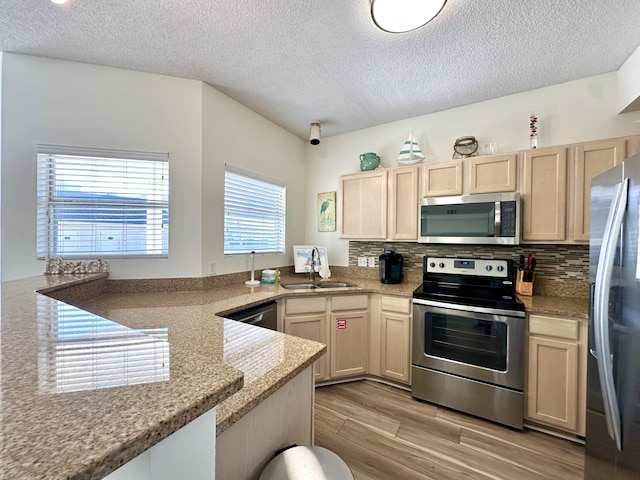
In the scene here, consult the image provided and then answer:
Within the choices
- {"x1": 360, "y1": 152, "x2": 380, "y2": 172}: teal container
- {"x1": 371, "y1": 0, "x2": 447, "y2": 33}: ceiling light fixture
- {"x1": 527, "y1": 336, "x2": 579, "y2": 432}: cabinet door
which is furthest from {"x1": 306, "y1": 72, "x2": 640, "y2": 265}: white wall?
{"x1": 527, "y1": 336, "x2": 579, "y2": 432}: cabinet door

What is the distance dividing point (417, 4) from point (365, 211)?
1.74 meters

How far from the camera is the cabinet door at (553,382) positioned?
5.97 ft

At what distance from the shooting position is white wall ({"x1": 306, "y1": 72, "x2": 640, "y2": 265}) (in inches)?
85.4

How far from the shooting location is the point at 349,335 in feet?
8.50

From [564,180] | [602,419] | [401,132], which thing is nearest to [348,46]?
[401,132]

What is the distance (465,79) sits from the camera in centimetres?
223

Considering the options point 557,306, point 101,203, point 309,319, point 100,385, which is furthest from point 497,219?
point 101,203

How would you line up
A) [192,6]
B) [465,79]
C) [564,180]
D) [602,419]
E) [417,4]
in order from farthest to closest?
[465,79] → [564,180] → [192,6] → [417,4] → [602,419]

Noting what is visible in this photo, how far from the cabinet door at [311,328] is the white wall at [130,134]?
0.78 metres

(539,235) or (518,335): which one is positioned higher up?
(539,235)

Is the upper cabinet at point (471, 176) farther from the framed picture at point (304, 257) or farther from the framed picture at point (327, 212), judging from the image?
the framed picture at point (304, 257)

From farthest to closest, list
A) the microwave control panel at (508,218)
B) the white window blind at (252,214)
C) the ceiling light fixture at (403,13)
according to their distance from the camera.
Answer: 1. the white window blind at (252,214)
2. the microwave control panel at (508,218)
3. the ceiling light fixture at (403,13)

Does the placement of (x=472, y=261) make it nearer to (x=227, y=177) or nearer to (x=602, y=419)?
(x=602, y=419)

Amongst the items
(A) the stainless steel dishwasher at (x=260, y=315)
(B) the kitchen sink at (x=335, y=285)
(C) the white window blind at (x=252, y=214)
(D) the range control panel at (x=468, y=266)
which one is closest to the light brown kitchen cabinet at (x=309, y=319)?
(A) the stainless steel dishwasher at (x=260, y=315)
